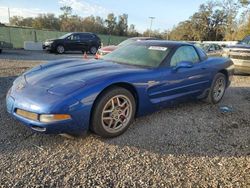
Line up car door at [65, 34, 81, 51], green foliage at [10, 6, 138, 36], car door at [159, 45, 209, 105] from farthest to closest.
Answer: green foliage at [10, 6, 138, 36]
car door at [65, 34, 81, 51]
car door at [159, 45, 209, 105]

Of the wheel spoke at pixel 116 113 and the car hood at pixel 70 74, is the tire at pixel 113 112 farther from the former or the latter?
the car hood at pixel 70 74

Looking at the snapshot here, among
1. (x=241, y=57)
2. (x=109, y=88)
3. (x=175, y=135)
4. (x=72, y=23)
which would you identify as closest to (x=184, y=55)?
(x=175, y=135)

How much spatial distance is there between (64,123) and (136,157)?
3.09 feet

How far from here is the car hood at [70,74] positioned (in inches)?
122

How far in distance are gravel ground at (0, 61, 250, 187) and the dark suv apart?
14302 mm

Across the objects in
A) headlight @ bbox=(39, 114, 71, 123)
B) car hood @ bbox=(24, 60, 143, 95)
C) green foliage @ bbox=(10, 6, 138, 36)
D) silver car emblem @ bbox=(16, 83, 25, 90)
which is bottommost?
headlight @ bbox=(39, 114, 71, 123)

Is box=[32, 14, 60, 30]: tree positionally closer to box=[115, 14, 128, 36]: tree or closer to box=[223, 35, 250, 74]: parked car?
box=[115, 14, 128, 36]: tree

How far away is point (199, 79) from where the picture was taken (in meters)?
4.74

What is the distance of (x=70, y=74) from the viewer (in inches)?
135

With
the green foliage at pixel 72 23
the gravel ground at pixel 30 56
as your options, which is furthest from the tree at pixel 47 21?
the gravel ground at pixel 30 56

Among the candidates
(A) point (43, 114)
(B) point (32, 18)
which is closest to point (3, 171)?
(A) point (43, 114)

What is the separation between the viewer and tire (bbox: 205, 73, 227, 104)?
17.1 feet

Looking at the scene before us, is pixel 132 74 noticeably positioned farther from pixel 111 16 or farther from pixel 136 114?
pixel 111 16

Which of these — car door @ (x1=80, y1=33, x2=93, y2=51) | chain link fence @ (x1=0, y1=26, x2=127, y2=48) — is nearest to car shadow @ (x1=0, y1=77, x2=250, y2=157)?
car door @ (x1=80, y1=33, x2=93, y2=51)
